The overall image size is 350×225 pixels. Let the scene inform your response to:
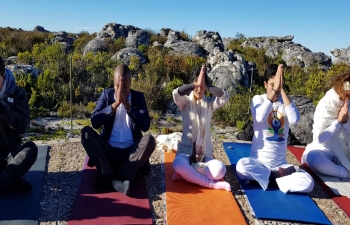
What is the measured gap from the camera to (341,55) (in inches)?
672

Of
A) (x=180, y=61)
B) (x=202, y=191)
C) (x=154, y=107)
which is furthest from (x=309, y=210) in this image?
(x=180, y=61)

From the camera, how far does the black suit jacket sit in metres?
2.97

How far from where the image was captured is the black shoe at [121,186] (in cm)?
279

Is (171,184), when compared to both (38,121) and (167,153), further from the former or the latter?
(38,121)

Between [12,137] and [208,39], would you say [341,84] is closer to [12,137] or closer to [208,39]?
[12,137]

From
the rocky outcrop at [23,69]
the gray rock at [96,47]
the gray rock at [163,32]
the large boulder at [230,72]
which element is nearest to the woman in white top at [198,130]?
the large boulder at [230,72]

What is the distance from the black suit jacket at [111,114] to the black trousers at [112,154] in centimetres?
13

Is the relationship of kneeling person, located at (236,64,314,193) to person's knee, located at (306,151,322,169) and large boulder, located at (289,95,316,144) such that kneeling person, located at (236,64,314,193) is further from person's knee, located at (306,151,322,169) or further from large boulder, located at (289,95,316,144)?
large boulder, located at (289,95,316,144)

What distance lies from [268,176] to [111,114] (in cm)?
162

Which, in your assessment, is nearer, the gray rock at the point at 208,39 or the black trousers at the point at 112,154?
the black trousers at the point at 112,154

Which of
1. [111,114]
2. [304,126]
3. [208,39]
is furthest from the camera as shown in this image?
[208,39]

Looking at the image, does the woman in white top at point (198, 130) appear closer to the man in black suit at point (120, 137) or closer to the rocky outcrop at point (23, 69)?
the man in black suit at point (120, 137)

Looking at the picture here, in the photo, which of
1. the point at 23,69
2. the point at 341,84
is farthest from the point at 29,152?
the point at 23,69

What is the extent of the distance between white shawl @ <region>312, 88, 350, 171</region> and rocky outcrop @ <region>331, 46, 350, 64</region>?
45.9 feet
